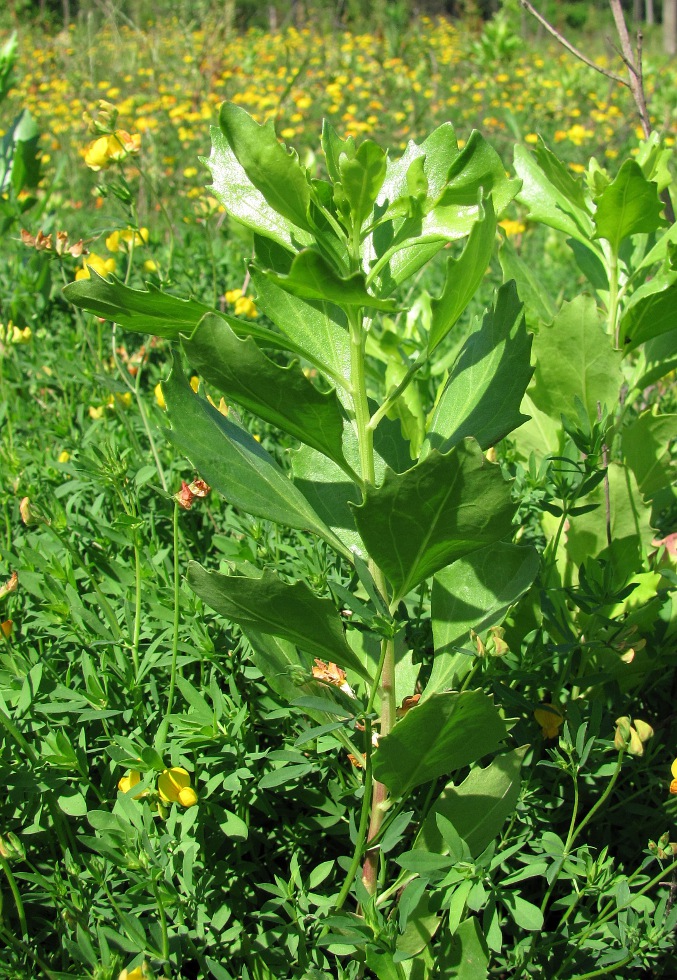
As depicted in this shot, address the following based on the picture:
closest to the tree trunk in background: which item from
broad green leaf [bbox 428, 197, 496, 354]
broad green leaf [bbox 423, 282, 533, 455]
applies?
broad green leaf [bbox 423, 282, 533, 455]

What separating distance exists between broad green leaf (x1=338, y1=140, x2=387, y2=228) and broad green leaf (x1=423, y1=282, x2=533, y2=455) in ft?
0.80

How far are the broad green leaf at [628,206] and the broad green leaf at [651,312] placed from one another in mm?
108

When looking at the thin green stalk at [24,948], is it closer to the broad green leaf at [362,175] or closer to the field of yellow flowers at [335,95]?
the broad green leaf at [362,175]

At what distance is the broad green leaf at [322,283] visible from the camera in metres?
0.95

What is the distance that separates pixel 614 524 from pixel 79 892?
1.15 m

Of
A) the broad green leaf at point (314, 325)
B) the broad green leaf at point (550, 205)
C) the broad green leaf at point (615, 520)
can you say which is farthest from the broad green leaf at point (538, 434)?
the broad green leaf at point (314, 325)

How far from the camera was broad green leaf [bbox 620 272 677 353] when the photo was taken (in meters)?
1.53

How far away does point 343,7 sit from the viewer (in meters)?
14.7

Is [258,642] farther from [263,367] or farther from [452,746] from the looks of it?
[263,367]

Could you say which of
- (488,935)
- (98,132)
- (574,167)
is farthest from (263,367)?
(574,167)

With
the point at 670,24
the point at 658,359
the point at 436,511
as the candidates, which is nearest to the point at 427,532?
the point at 436,511

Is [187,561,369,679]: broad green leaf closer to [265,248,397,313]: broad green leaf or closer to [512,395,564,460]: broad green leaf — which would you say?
[265,248,397,313]: broad green leaf

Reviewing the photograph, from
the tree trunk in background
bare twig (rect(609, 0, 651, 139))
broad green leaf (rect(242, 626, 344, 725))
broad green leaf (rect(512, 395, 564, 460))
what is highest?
the tree trunk in background

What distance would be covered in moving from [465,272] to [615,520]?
2.51ft
